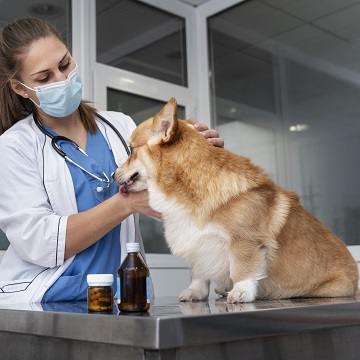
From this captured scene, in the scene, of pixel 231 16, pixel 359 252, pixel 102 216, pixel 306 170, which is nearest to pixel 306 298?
pixel 102 216

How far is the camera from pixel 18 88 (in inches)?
66.1

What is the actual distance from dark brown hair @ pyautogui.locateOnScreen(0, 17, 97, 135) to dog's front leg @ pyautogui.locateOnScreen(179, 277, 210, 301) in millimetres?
627

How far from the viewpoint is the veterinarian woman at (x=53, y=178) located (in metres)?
1.38

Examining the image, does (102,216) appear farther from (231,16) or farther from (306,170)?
(231,16)

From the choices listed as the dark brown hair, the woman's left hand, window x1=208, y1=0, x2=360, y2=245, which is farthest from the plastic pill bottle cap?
window x1=208, y1=0, x2=360, y2=245

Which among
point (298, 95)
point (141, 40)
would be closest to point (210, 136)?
point (298, 95)

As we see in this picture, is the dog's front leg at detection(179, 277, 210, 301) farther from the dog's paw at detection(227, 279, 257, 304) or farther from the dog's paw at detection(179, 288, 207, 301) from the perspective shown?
the dog's paw at detection(227, 279, 257, 304)

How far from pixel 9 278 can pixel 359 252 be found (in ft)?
6.63

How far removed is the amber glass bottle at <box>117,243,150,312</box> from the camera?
38.0 inches

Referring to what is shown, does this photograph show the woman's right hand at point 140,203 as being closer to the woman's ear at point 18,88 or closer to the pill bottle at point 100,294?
the pill bottle at point 100,294

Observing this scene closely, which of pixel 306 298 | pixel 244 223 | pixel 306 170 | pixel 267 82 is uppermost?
pixel 267 82

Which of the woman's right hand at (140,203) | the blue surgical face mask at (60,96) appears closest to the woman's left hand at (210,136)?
the woman's right hand at (140,203)

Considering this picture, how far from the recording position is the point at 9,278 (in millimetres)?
1479

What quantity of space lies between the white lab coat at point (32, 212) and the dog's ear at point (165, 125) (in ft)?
1.07
